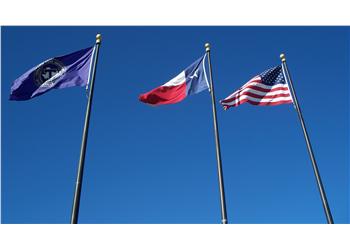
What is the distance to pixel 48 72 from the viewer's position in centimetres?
1226

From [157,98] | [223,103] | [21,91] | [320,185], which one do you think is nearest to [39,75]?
[21,91]

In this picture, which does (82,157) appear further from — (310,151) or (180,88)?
(310,151)

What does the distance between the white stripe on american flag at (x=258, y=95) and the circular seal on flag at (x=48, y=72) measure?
5.15 meters

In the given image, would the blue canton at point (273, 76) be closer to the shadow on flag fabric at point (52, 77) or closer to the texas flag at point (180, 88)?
the texas flag at point (180, 88)

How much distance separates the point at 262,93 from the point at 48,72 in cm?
676

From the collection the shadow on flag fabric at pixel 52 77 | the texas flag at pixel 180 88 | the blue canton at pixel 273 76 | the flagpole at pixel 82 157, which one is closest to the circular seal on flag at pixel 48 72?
the shadow on flag fabric at pixel 52 77

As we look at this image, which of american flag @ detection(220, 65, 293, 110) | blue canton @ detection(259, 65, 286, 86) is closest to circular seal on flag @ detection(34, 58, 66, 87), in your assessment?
american flag @ detection(220, 65, 293, 110)

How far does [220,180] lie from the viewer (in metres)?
10.0

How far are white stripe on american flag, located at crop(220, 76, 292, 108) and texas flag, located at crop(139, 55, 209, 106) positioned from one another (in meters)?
0.96

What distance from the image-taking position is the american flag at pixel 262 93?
502 inches

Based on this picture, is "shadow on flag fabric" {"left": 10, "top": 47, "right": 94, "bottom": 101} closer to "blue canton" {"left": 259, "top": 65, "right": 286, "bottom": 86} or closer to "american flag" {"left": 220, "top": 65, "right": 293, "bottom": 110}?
"american flag" {"left": 220, "top": 65, "right": 293, "bottom": 110}

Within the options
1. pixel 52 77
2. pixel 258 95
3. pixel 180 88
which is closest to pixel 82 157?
pixel 52 77

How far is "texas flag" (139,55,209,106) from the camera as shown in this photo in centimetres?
1259
